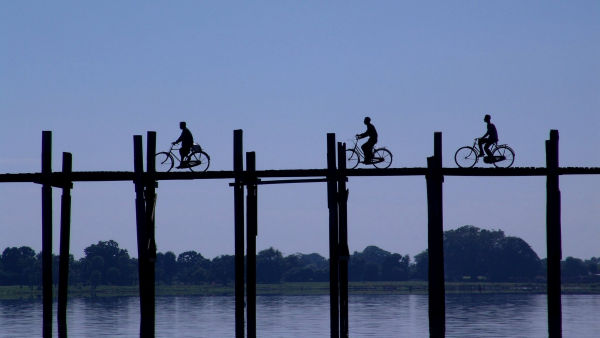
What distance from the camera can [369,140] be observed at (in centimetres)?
2977

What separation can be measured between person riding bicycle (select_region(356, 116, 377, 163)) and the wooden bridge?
11.0 ft

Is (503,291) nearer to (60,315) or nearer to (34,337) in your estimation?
(34,337)

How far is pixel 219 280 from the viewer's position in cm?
19825

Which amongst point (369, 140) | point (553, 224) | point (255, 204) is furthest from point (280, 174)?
point (553, 224)

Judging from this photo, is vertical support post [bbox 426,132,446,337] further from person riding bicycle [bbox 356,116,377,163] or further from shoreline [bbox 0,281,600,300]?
shoreline [bbox 0,281,600,300]

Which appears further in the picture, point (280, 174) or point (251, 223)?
point (280, 174)

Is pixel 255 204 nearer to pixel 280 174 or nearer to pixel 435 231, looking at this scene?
pixel 280 174

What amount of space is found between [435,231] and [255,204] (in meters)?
4.69

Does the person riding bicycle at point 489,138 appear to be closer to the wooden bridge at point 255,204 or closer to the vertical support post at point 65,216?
the wooden bridge at point 255,204

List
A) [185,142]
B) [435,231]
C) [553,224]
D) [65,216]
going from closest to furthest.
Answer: [435,231] → [553,224] → [65,216] → [185,142]

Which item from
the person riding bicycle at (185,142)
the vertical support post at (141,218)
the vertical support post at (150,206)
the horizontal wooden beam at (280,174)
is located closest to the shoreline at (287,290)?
the person riding bicycle at (185,142)

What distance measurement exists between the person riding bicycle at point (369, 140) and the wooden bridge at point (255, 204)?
3364mm

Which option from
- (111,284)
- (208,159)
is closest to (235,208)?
(208,159)

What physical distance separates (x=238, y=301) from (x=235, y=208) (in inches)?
95.0
